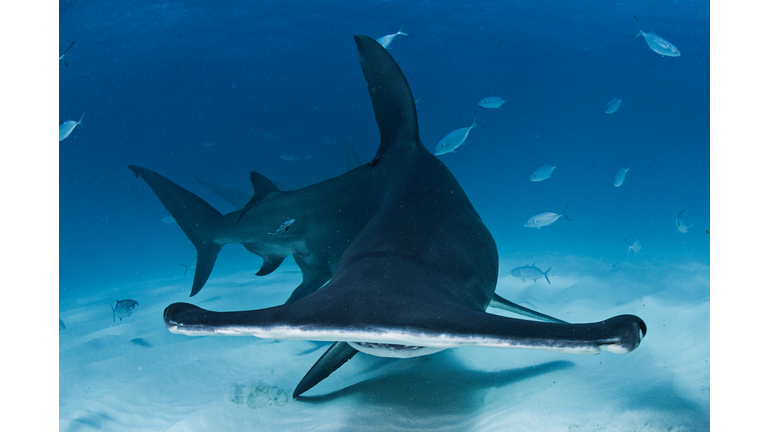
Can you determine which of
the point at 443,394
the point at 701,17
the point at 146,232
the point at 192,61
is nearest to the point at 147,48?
the point at 192,61

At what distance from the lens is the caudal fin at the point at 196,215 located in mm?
4070

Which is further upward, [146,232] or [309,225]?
[309,225]

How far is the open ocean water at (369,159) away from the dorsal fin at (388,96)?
6.25ft

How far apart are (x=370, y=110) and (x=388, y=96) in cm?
4360

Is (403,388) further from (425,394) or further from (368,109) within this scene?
(368,109)

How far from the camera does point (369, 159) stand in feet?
73.3

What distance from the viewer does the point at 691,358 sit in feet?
8.65

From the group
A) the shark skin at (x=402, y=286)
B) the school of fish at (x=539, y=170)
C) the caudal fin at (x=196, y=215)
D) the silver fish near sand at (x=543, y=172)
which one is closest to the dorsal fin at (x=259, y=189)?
the shark skin at (x=402, y=286)

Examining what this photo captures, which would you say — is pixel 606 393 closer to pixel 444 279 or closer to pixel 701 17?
pixel 444 279

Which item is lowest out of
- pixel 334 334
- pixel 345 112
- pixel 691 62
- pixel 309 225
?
pixel 345 112

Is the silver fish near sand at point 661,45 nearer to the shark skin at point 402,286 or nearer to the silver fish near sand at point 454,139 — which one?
the silver fish near sand at point 454,139

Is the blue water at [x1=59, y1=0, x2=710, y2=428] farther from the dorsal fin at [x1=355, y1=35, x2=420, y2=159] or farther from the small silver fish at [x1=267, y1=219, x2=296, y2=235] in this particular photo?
the dorsal fin at [x1=355, y1=35, x2=420, y2=159]

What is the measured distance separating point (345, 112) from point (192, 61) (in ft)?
61.6

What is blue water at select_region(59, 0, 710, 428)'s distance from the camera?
809 inches
